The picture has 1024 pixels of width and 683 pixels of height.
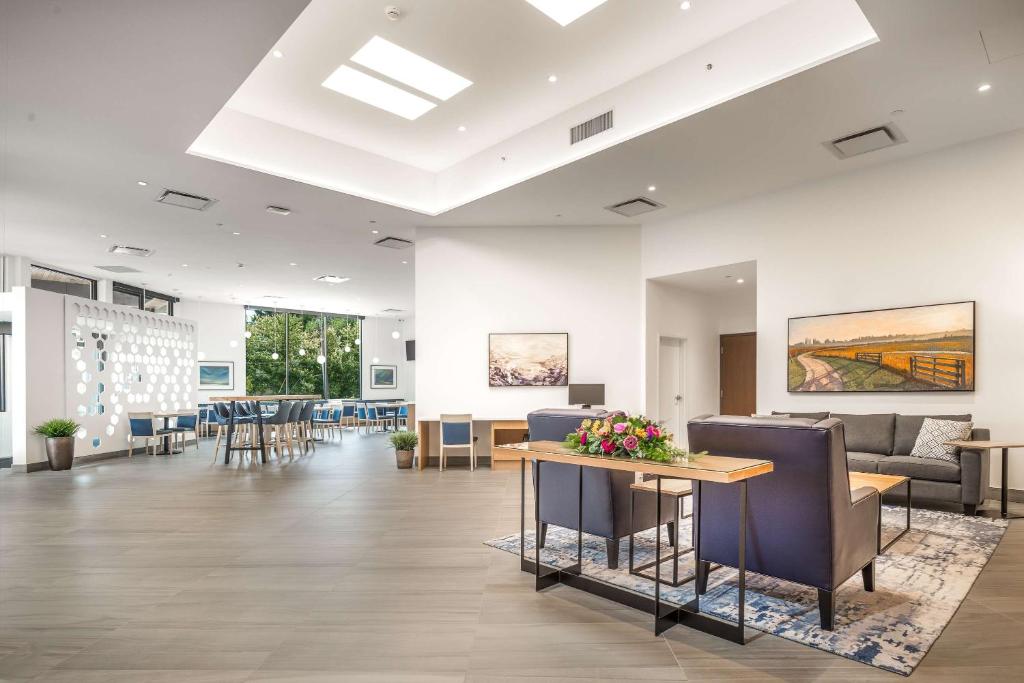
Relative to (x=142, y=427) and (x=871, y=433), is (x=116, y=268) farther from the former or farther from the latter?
(x=871, y=433)

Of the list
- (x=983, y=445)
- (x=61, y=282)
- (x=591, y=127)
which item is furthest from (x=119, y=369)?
(x=983, y=445)

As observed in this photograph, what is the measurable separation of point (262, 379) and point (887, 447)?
16151mm

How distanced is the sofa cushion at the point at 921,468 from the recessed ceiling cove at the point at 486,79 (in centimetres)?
388

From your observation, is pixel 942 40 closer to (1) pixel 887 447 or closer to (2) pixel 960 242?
(2) pixel 960 242

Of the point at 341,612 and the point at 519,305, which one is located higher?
the point at 519,305

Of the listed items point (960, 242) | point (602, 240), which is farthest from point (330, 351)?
point (960, 242)

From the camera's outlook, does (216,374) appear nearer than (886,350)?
No

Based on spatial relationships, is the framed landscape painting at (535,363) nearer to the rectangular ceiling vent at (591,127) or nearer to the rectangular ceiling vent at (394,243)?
the rectangular ceiling vent at (394,243)

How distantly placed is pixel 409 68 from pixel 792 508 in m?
5.18

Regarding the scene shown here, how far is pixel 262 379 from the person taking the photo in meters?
17.3

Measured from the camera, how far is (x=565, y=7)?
15.6 ft

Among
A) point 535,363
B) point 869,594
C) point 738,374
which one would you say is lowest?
point 869,594

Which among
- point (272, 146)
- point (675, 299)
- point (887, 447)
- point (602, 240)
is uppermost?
point (272, 146)

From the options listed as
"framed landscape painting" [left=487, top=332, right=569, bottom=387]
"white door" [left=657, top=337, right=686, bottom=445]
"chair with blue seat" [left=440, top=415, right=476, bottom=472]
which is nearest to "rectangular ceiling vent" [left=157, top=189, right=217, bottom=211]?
"chair with blue seat" [left=440, top=415, right=476, bottom=472]
